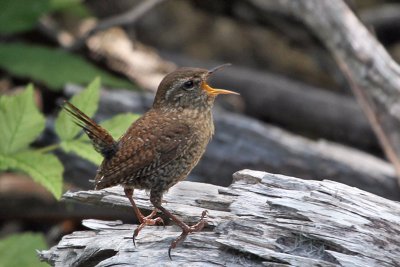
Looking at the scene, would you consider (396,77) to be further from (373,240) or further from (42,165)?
(42,165)

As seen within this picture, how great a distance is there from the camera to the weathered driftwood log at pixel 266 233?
3871 mm

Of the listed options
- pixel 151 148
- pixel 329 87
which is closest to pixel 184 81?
pixel 151 148

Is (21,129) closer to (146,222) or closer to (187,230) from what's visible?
(146,222)

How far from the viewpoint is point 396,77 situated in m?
Result: 5.85

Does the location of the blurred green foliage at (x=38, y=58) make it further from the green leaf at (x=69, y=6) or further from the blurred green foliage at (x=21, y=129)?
the blurred green foliage at (x=21, y=129)

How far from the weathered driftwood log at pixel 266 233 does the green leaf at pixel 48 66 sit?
2.24 meters

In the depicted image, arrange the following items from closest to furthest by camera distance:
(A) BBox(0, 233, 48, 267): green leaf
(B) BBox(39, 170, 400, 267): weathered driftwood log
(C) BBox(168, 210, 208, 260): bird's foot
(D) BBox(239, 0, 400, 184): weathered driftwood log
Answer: (B) BBox(39, 170, 400, 267): weathered driftwood log, (C) BBox(168, 210, 208, 260): bird's foot, (A) BBox(0, 233, 48, 267): green leaf, (D) BBox(239, 0, 400, 184): weathered driftwood log

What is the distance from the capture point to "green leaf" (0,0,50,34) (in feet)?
20.6

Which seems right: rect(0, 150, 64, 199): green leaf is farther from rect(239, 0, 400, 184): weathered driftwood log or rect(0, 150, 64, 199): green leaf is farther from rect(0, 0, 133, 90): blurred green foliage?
rect(239, 0, 400, 184): weathered driftwood log

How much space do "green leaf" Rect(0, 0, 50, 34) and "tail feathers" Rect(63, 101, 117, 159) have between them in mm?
2107

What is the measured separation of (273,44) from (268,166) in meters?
3.01

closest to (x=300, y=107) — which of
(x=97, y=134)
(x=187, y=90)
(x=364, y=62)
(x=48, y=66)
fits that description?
(x=364, y=62)

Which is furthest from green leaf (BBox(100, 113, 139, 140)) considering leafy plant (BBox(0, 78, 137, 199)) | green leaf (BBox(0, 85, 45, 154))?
green leaf (BBox(0, 85, 45, 154))

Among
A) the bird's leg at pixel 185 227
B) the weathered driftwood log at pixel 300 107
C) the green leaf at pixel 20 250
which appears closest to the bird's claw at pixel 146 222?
the bird's leg at pixel 185 227
